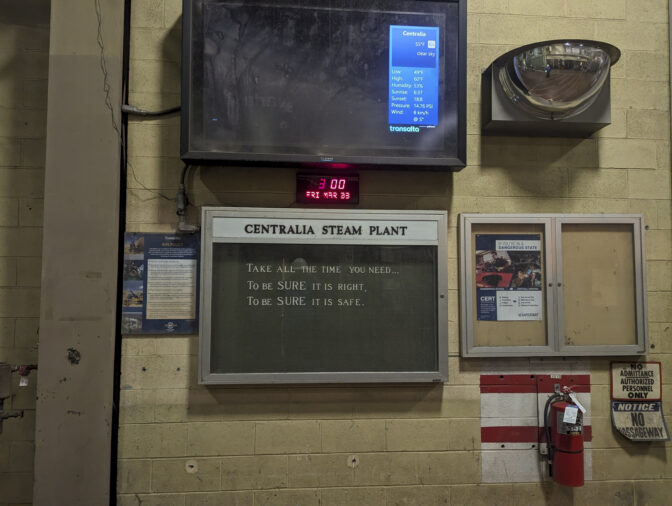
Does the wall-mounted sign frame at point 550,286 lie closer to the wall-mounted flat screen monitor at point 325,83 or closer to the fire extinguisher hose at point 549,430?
the fire extinguisher hose at point 549,430

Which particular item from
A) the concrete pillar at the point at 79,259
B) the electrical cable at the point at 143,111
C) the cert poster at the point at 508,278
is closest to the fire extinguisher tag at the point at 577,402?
the cert poster at the point at 508,278

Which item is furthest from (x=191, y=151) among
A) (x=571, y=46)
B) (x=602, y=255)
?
(x=602, y=255)

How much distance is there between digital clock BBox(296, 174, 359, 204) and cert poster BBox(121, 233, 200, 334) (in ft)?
2.03

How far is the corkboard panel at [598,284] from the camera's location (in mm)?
2477

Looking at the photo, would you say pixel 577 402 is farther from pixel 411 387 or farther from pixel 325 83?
pixel 325 83

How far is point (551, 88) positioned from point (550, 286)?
3.44 feet

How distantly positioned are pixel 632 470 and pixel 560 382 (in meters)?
0.64

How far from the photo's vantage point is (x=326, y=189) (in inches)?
95.1

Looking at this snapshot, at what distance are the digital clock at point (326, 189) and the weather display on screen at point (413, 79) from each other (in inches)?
14.5

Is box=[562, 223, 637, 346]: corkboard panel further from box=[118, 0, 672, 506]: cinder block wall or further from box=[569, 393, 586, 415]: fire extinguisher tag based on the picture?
box=[569, 393, 586, 415]: fire extinguisher tag

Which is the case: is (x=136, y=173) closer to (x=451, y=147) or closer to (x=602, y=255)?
(x=451, y=147)

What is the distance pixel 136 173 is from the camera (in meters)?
2.40

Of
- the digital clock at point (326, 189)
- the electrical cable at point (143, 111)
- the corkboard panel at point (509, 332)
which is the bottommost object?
the corkboard panel at point (509, 332)

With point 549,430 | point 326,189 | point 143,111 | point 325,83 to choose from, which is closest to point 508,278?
point 549,430
